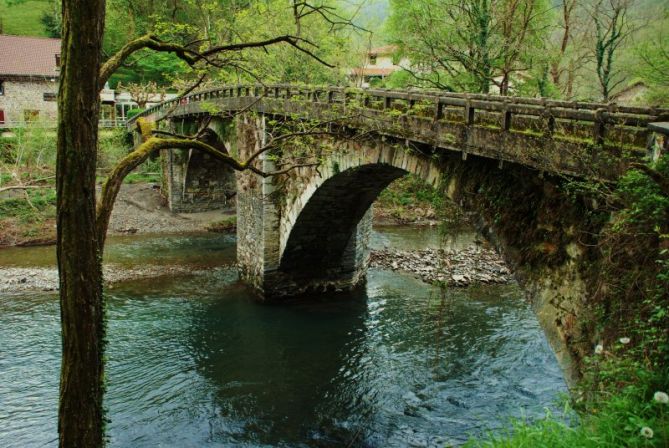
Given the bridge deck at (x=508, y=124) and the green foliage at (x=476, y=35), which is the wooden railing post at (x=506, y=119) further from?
the green foliage at (x=476, y=35)

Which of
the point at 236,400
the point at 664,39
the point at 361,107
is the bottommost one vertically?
the point at 236,400

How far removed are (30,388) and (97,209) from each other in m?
A: 8.41

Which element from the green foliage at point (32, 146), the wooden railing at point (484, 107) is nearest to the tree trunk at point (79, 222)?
the wooden railing at point (484, 107)

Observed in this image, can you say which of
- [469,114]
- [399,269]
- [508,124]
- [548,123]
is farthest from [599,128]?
[399,269]

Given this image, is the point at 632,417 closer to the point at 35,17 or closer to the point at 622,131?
the point at 622,131

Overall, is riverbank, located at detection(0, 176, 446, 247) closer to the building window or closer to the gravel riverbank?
the gravel riverbank

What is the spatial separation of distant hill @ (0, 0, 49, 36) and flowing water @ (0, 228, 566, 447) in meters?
46.0

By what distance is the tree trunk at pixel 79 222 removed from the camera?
5.04 meters

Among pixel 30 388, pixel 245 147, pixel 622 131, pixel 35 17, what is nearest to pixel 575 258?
pixel 622 131

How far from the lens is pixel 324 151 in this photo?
13.8 m

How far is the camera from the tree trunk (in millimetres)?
5039

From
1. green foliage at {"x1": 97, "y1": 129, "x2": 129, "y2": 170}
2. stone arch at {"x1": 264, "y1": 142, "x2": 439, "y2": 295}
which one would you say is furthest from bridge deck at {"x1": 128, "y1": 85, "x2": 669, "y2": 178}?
green foliage at {"x1": 97, "y1": 129, "x2": 129, "y2": 170}

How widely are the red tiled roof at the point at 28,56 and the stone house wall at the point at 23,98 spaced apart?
2.27ft

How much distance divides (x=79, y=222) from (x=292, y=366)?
8.93 metres
